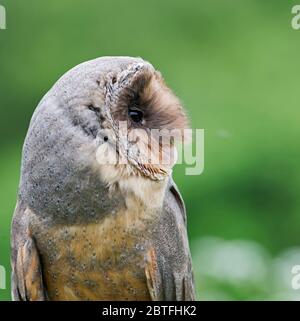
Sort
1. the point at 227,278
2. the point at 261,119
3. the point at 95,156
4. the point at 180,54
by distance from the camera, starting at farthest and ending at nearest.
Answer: the point at 180,54
the point at 261,119
the point at 227,278
the point at 95,156

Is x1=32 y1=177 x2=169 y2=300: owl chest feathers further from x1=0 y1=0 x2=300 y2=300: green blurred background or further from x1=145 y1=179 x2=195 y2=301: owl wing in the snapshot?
x1=0 y1=0 x2=300 y2=300: green blurred background

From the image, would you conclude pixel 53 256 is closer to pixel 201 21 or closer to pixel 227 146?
pixel 227 146

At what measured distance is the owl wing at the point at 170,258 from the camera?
2.65m

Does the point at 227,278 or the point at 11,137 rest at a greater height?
the point at 11,137

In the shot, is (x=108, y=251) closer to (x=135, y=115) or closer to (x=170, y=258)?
(x=170, y=258)

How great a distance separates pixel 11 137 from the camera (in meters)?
4.43

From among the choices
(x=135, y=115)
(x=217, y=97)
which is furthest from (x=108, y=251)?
(x=217, y=97)

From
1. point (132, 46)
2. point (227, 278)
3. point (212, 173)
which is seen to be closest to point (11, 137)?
point (132, 46)

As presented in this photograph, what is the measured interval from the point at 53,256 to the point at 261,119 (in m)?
1.78

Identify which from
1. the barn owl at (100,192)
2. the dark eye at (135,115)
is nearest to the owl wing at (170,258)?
the barn owl at (100,192)

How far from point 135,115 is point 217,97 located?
5.75ft

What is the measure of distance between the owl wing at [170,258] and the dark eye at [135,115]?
0.91ft

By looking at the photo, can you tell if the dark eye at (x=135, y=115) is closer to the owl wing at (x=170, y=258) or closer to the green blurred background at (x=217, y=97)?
the owl wing at (x=170, y=258)

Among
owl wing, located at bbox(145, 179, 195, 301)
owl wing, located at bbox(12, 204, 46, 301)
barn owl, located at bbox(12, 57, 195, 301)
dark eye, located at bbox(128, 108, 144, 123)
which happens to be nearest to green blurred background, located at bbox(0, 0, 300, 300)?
owl wing, located at bbox(145, 179, 195, 301)
